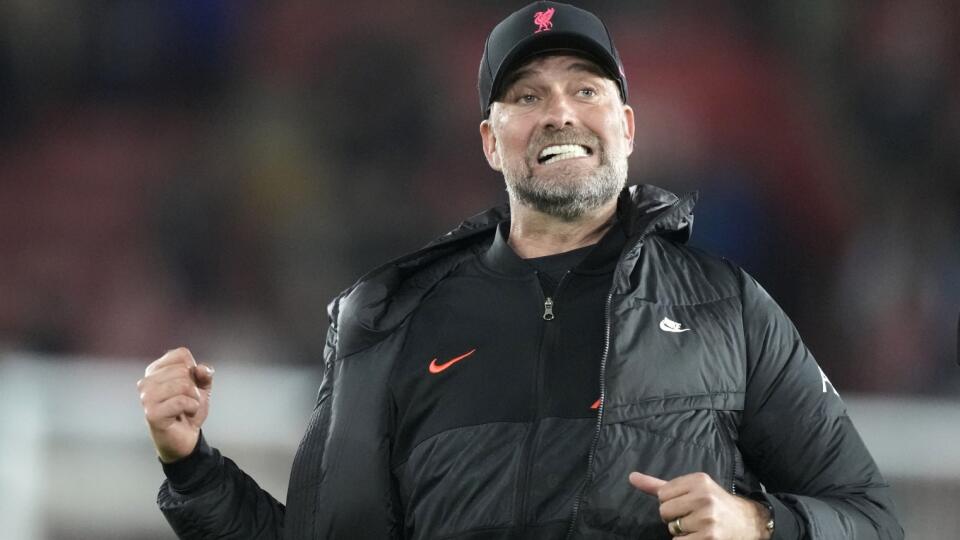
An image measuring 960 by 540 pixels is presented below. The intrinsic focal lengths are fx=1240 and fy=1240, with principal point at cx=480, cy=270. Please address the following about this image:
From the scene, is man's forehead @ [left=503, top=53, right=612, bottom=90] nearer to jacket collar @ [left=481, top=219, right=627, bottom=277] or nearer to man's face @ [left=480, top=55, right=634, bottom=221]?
man's face @ [left=480, top=55, right=634, bottom=221]

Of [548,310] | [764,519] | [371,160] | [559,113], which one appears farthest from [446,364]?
[371,160]

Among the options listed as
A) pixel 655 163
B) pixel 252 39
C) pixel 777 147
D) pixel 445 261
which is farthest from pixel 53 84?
pixel 445 261

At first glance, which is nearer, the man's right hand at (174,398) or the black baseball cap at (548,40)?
the man's right hand at (174,398)

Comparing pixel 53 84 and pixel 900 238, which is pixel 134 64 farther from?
pixel 900 238

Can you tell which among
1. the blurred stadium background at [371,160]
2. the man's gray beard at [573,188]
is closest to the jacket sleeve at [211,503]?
the man's gray beard at [573,188]

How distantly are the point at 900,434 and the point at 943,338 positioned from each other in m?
0.82

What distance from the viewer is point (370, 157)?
421 centimetres

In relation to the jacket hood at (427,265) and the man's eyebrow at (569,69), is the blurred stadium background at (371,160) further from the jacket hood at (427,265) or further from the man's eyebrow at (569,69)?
the man's eyebrow at (569,69)

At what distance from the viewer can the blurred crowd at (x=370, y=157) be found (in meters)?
3.91

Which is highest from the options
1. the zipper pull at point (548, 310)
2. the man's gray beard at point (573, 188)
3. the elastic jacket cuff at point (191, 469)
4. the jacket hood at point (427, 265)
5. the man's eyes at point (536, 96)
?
the man's eyes at point (536, 96)

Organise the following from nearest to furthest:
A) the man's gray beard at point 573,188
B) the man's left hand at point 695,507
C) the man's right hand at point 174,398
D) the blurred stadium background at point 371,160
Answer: the man's left hand at point 695,507
the man's right hand at point 174,398
the man's gray beard at point 573,188
the blurred stadium background at point 371,160

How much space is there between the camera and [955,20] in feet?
13.7

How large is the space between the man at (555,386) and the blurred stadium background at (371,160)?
184 centimetres

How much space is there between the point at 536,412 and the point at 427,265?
40cm
